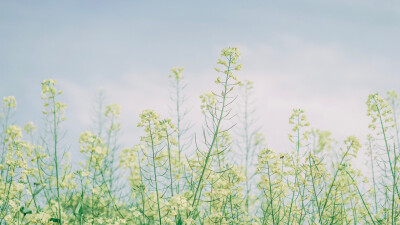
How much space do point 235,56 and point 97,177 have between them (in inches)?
93.3

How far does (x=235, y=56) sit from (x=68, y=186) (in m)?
2.21

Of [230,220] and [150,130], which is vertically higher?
[150,130]

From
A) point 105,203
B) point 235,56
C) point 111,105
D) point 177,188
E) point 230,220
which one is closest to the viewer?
point 235,56

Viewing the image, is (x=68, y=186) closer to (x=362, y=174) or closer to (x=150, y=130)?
(x=150, y=130)

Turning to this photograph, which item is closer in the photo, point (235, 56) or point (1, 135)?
point (235, 56)

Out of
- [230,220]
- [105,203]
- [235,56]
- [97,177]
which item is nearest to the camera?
[235,56]

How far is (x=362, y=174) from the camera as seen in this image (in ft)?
16.9

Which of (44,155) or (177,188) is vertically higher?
(44,155)

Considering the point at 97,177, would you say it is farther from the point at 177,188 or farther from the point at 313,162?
the point at 313,162

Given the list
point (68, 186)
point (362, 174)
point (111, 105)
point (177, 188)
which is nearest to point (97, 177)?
point (68, 186)

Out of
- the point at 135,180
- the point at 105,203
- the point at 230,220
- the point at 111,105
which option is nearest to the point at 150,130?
the point at 230,220

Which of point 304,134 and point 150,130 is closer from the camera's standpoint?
point 150,130

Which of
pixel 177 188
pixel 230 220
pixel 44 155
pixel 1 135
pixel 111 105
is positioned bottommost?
pixel 230 220

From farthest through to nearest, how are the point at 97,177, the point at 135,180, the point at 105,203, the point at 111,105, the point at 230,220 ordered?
the point at 111,105
the point at 135,180
the point at 105,203
the point at 97,177
the point at 230,220
